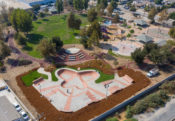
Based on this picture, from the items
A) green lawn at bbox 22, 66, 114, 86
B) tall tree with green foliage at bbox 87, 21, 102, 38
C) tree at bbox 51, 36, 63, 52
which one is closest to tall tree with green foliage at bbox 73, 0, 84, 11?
tall tree with green foliage at bbox 87, 21, 102, 38

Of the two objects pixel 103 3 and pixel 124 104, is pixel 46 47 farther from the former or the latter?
pixel 103 3

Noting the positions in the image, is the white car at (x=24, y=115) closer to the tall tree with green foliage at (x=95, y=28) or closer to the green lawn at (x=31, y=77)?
the green lawn at (x=31, y=77)

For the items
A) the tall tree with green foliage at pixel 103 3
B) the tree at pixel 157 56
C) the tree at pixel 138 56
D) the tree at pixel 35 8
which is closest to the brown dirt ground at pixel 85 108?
the tree at pixel 138 56

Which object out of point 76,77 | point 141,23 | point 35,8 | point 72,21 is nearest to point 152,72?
point 76,77

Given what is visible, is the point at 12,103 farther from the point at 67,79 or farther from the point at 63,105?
the point at 67,79

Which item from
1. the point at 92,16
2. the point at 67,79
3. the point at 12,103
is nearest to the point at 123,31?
the point at 92,16
